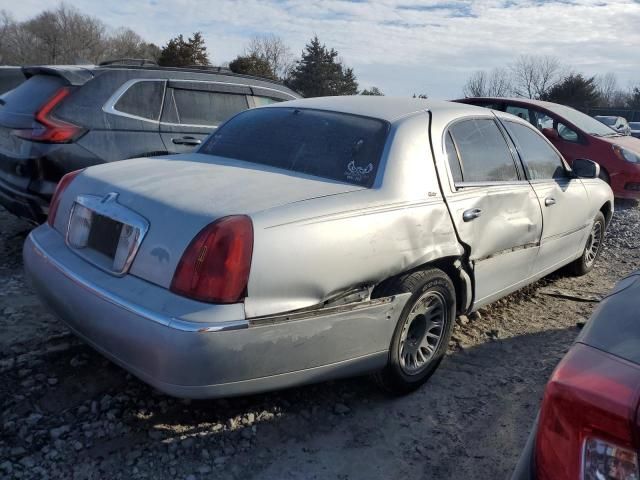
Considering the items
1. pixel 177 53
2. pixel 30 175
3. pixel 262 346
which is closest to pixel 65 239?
pixel 262 346

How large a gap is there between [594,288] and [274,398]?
3642 mm

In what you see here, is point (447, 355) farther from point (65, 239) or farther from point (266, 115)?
point (65, 239)

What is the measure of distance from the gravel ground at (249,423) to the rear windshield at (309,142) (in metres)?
1.24

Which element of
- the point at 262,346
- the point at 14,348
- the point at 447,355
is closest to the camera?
the point at 262,346

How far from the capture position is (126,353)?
2348mm

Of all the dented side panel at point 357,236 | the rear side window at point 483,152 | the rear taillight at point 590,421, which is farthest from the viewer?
the rear side window at point 483,152

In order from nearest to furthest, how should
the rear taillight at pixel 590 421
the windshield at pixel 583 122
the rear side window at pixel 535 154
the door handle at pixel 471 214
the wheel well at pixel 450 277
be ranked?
the rear taillight at pixel 590 421
the wheel well at pixel 450 277
the door handle at pixel 471 214
the rear side window at pixel 535 154
the windshield at pixel 583 122

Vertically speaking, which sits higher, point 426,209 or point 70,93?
point 70,93

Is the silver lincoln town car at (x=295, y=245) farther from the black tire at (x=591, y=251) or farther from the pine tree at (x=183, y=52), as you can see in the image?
the pine tree at (x=183, y=52)

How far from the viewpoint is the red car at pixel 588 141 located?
28.2 ft

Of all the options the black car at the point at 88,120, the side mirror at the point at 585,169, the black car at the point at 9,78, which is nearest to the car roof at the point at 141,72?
the black car at the point at 88,120

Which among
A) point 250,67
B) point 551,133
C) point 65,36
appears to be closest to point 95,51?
point 65,36

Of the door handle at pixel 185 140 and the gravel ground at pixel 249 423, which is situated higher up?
the door handle at pixel 185 140

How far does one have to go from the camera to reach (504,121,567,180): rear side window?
411 cm
